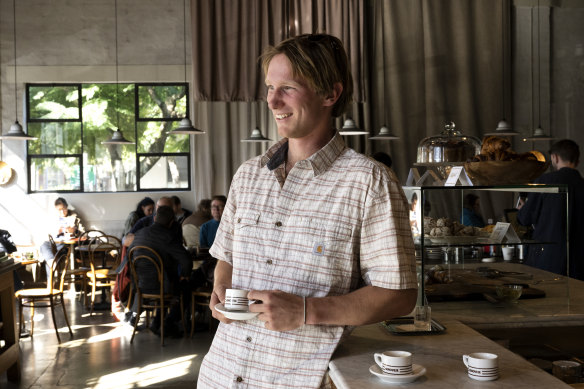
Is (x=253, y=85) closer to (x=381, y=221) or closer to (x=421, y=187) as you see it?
(x=421, y=187)

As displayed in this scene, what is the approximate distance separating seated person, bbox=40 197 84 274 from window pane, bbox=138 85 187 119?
1960 mm

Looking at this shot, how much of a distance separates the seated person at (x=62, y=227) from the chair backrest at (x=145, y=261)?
3.31 m

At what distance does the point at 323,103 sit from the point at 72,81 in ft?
31.8

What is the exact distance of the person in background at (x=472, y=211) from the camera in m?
2.68

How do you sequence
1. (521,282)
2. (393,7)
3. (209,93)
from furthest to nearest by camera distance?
(393,7)
(209,93)
(521,282)

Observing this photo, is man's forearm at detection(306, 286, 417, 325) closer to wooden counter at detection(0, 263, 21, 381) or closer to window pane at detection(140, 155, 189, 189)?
wooden counter at detection(0, 263, 21, 381)

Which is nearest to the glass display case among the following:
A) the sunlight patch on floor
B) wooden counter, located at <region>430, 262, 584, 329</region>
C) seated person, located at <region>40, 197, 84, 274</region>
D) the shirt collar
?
wooden counter, located at <region>430, 262, 584, 329</region>

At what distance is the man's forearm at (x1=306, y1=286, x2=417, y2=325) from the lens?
5.08ft

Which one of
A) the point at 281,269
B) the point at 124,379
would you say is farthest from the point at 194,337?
the point at 281,269

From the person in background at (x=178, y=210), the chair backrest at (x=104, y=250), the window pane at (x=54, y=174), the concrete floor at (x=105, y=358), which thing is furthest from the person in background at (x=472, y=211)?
the window pane at (x=54, y=174)

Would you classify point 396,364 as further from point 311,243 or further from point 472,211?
point 472,211

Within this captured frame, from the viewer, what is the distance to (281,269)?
164 centimetres

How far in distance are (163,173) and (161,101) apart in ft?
3.94

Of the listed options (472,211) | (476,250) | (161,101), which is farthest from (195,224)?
(476,250)
